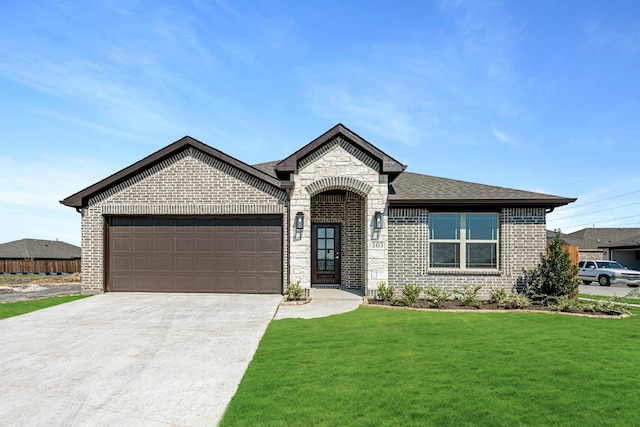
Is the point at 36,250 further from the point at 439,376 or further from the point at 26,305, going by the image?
the point at 439,376

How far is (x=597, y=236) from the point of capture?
47.6m

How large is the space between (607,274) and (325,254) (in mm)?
18818

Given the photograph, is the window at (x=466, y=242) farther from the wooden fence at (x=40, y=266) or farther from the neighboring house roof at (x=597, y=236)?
the neighboring house roof at (x=597, y=236)

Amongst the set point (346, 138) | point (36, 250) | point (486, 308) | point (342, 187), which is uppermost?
point (346, 138)

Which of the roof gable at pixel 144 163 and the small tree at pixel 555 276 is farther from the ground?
the roof gable at pixel 144 163

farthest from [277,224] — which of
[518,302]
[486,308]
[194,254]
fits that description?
[518,302]

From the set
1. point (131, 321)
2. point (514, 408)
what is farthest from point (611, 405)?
point (131, 321)

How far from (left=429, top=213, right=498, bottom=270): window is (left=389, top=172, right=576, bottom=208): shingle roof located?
2.05 feet

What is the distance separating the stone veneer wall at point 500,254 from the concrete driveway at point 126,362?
15.0 ft

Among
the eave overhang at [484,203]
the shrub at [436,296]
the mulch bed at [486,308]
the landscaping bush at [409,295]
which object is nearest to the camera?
the mulch bed at [486,308]

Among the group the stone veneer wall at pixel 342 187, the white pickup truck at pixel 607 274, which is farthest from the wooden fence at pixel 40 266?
the white pickup truck at pixel 607 274

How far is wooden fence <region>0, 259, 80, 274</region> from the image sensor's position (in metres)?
31.8

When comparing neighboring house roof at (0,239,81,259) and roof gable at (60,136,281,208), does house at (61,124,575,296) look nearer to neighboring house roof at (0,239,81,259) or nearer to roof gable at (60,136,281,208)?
roof gable at (60,136,281,208)

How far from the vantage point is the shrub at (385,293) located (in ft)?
40.0
